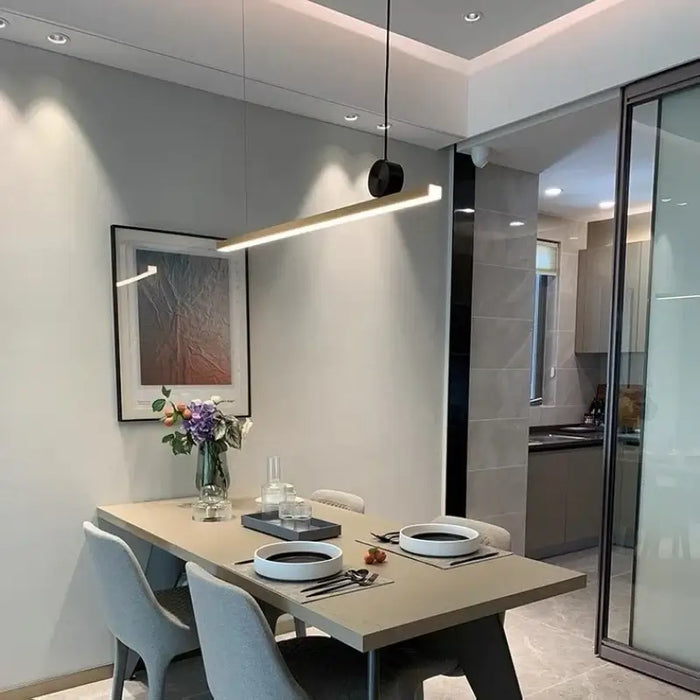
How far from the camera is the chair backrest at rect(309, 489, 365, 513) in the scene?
3021mm

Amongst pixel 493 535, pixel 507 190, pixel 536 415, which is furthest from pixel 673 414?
pixel 536 415

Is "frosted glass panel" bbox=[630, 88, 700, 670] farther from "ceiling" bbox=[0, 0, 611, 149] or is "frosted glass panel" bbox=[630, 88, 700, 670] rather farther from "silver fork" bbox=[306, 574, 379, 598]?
"silver fork" bbox=[306, 574, 379, 598]

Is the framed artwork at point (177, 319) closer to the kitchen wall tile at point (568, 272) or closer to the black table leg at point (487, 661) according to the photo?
the black table leg at point (487, 661)

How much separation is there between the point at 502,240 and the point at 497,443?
4.24ft

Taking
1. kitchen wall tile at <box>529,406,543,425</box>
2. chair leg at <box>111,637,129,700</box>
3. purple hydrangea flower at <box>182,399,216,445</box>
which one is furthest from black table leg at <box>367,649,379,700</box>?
kitchen wall tile at <box>529,406,543,425</box>

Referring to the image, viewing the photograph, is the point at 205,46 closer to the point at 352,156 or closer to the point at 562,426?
the point at 352,156

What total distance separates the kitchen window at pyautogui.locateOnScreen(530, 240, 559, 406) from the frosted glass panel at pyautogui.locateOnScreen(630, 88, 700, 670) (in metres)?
2.65

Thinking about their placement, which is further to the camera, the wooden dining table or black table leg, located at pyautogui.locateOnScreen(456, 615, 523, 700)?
black table leg, located at pyautogui.locateOnScreen(456, 615, 523, 700)

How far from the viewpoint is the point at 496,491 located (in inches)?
168

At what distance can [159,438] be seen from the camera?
3.06 meters

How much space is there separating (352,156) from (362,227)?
0.39 metres

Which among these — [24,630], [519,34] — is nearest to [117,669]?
[24,630]

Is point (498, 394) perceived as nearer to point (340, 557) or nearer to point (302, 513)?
point (302, 513)

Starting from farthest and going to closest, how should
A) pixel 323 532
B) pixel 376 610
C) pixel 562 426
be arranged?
pixel 562 426 → pixel 323 532 → pixel 376 610
